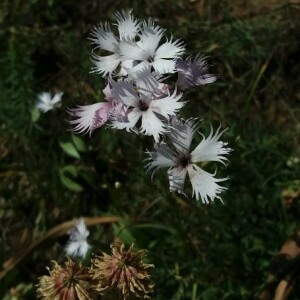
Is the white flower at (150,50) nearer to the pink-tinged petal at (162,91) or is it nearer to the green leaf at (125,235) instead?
the pink-tinged petal at (162,91)

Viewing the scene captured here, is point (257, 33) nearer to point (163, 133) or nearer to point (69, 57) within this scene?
point (69, 57)

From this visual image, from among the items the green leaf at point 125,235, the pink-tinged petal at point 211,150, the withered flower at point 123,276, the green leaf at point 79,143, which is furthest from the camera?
the green leaf at point 79,143

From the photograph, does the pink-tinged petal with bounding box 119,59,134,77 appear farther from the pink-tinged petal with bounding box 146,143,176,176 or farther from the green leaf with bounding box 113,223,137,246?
the green leaf with bounding box 113,223,137,246

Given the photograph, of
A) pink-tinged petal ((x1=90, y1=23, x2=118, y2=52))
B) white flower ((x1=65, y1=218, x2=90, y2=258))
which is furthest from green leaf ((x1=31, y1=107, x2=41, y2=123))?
pink-tinged petal ((x1=90, y1=23, x2=118, y2=52))

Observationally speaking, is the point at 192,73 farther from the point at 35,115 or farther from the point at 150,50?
the point at 35,115

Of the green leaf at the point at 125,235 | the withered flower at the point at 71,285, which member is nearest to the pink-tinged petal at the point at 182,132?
the withered flower at the point at 71,285

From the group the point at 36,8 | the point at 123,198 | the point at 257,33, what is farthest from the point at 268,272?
the point at 36,8

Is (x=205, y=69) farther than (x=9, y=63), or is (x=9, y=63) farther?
(x=9, y=63)
